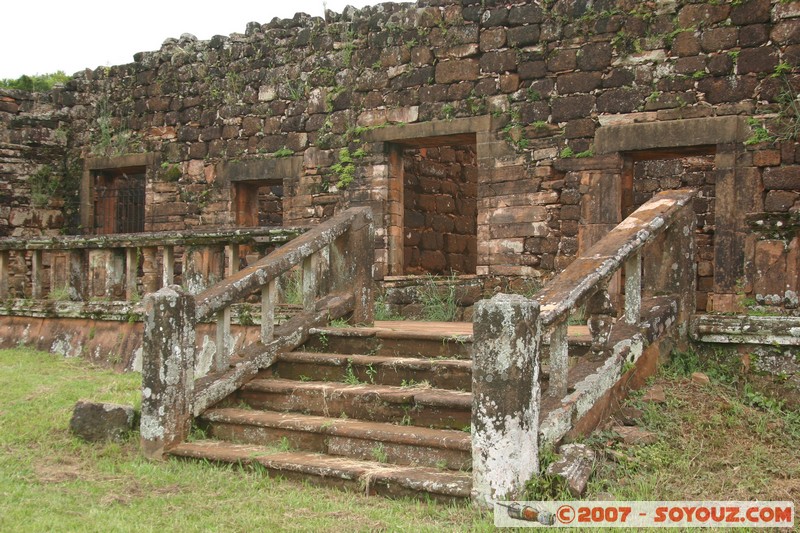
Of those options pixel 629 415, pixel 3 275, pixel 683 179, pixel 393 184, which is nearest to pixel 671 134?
pixel 393 184

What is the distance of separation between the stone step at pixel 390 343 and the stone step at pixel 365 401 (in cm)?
50

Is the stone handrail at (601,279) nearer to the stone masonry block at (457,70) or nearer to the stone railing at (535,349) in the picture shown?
the stone railing at (535,349)

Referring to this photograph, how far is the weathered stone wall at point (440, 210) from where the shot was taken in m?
12.7

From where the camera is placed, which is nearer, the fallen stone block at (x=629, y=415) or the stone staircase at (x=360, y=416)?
the stone staircase at (x=360, y=416)

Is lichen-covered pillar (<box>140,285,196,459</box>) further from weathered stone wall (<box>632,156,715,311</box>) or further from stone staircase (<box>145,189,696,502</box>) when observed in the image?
weathered stone wall (<box>632,156,715,311</box>)

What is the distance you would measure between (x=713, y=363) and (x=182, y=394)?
374cm

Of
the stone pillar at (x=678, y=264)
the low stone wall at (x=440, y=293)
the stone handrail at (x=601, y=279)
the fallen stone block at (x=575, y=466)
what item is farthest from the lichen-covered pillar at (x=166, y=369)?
the low stone wall at (x=440, y=293)

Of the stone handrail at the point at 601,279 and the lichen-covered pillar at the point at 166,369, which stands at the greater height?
the stone handrail at the point at 601,279

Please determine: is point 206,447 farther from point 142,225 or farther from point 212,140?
point 142,225

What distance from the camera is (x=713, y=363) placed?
Answer: 20.2ft

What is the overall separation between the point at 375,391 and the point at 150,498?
5.37 ft

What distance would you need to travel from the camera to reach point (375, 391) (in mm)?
5789

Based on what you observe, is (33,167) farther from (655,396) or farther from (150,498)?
(655,396)

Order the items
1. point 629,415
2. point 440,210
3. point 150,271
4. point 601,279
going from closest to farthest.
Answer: point 601,279 < point 629,415 < point 150,271 < point 440,210
